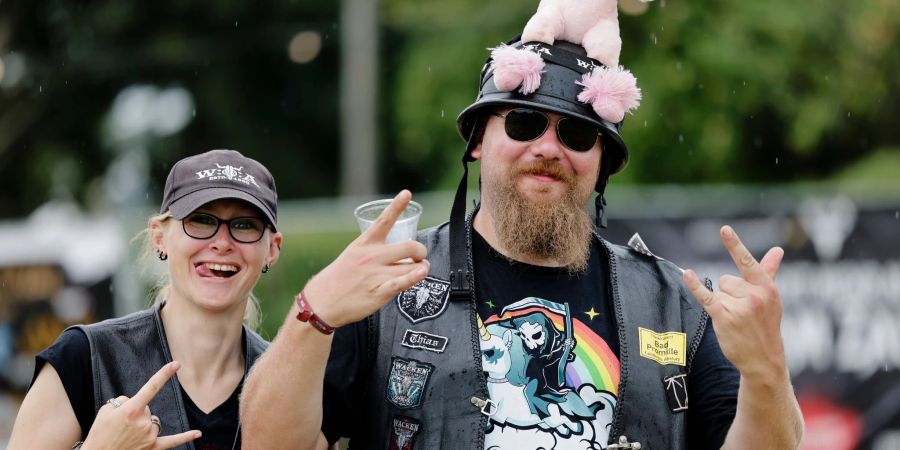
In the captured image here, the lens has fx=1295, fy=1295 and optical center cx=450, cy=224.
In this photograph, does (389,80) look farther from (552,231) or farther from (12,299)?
(552,231)

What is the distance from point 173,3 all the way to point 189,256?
53.4 ft

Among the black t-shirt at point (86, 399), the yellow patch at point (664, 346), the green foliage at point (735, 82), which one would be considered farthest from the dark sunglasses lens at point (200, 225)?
the green foliage at point (735, 82)

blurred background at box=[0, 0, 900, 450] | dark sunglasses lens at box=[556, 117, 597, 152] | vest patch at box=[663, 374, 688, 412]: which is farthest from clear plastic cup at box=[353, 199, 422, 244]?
blurred background at box=[0, 0, 900, 450]

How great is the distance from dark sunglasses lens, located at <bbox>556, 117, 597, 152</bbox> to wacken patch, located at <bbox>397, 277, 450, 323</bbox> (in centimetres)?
59

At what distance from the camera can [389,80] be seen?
691 inches

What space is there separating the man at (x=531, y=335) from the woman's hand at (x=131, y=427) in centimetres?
32

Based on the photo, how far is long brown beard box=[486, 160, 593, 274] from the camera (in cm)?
403

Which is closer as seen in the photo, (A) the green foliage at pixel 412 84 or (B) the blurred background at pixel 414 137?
(B) the blurred background at pixel 414 137

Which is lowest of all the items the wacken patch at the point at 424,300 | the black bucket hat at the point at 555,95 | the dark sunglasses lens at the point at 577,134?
the wacken patch at the point at 424,300

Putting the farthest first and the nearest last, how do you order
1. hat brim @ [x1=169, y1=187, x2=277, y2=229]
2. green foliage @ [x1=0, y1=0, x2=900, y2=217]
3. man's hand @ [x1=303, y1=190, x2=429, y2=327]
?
green foliage @ [x1=0, y1=0, x2=900, y2=217]
hat brim @ [x1=169, y1=187, x2=277, y2=229]
man's hand @ [x1=303, y1=190, x2=429, y2=327]

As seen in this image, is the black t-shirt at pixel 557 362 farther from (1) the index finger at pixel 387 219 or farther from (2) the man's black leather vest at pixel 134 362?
(2) the man's black leather vest at pixel 134 362

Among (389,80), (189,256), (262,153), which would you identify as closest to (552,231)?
(189,256)

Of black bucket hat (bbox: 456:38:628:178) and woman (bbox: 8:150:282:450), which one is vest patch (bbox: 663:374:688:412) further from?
woman (bbox: 8:150:282:450)

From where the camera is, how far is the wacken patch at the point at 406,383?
3811mm
